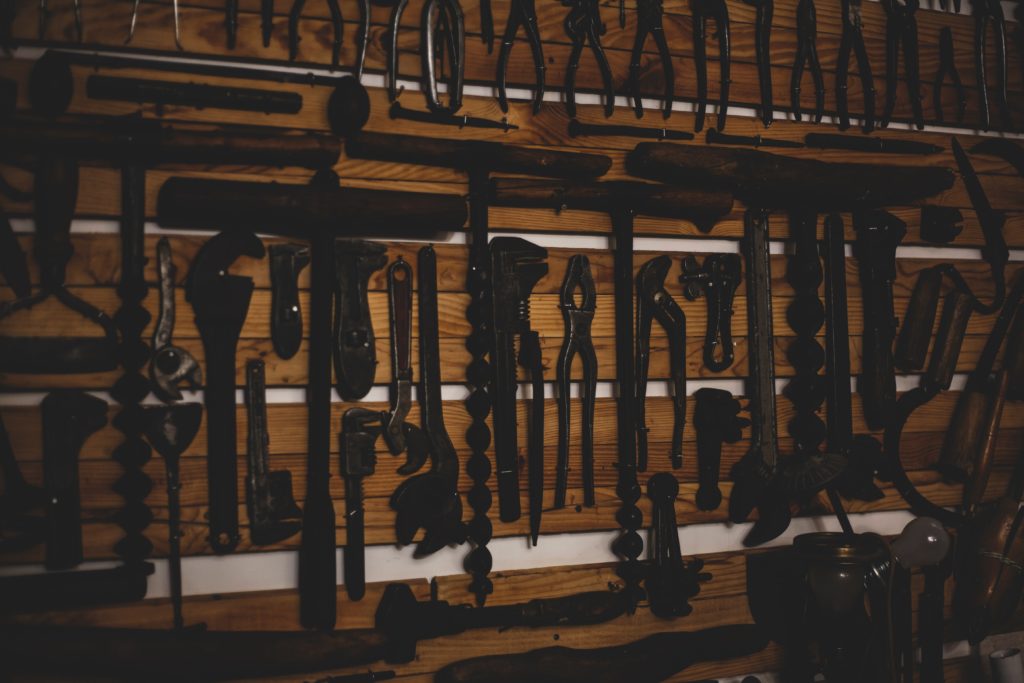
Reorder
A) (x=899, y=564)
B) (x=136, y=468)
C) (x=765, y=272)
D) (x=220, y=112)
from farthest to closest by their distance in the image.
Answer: (x=765, y=272)
(x=899, y=564)
(x=220, y=112)
(x=136, y=468)

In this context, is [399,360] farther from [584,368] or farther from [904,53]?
[904,53]

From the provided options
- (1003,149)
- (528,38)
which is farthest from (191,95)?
(1003,149)

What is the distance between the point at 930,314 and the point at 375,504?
1.87m

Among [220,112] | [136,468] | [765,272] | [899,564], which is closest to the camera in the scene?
[136,468]

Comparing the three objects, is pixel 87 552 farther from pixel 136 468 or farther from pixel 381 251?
pixel 381 251

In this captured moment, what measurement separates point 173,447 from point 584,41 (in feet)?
5.36

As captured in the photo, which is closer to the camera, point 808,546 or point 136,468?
point 136,468

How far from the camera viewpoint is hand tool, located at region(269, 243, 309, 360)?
77.5 inches

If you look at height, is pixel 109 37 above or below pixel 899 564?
above

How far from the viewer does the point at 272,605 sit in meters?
1.95

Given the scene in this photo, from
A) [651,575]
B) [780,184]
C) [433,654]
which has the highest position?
[780,184]

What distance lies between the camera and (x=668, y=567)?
7.18ft

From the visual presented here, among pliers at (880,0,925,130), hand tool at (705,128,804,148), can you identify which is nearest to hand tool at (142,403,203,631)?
hand tool at (705,128,804,148)

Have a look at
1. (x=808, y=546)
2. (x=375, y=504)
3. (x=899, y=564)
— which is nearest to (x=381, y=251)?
(x=375, y=504)
